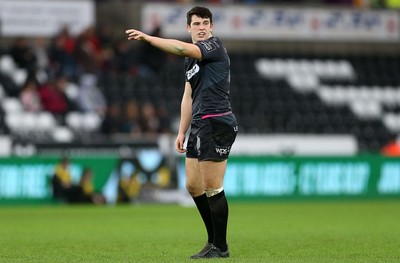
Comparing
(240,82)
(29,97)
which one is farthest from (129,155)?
(240,82)

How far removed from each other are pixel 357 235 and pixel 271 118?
614 inches

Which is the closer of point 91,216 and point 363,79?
point 91,216

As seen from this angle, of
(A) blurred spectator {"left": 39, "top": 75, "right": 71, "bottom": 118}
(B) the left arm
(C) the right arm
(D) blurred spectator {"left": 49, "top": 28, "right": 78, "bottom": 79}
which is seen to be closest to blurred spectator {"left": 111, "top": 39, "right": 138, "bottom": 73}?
(D) blurred spectator {"left": 49, "top": 28, "right": 78, "bottom": 79}

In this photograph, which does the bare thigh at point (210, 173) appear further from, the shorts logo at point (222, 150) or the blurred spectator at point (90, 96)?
the blurred spectator at point (90, 96)

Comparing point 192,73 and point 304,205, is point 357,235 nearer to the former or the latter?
point 192,73

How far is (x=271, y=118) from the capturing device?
27.8 meters

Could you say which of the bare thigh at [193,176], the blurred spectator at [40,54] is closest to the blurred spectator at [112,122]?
the blurred spectator at [40,54]

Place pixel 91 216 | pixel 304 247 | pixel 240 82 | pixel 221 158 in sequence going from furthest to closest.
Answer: pixel 240 82 < pixel 91 216 < pixel 304 247 < pixel 221 158

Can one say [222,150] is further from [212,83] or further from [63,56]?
[63,56]

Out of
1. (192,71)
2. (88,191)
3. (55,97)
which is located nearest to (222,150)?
(192,71)

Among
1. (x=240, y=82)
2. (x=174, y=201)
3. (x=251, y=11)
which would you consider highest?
(x=251, y=11)

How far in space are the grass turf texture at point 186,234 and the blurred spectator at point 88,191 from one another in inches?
47.8

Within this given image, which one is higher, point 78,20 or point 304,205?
point 78,20

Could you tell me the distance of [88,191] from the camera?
21.9m
